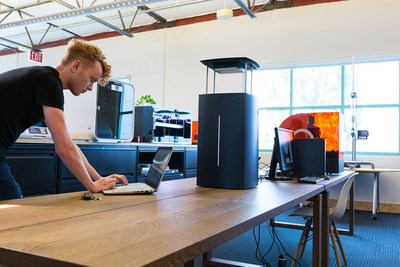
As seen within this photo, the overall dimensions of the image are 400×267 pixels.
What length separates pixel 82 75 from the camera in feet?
4.74

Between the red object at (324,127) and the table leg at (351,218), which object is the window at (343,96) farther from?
the red object at (324,127)

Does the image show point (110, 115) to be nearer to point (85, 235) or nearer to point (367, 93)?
point (85, 235)

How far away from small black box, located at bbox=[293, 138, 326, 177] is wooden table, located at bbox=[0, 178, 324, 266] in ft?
4.52

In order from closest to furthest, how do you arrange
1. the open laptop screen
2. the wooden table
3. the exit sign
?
the wooden table, the open laptop screen, the exit sign

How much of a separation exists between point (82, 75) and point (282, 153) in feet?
4.88

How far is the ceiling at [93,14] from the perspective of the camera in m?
5.62

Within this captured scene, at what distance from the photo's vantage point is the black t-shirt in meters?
1.29

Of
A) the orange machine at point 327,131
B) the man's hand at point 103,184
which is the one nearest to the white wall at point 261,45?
the orange machine at point 327,131

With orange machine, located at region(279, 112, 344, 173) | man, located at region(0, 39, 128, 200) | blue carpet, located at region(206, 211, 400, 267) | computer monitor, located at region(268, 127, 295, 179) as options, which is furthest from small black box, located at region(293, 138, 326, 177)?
man, located at region(0, 39, 128, 200)

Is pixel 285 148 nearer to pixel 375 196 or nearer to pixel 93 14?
pixel 375 196

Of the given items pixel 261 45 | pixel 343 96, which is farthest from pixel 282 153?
pixel 261 45

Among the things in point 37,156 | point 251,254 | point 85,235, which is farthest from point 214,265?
point 85,235

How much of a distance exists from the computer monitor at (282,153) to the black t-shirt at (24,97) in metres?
1.50

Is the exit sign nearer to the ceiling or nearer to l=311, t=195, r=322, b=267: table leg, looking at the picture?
the ceiling
